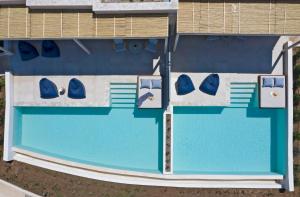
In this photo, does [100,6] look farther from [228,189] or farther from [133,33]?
[228,189]

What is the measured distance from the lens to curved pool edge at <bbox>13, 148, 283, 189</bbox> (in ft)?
68.6

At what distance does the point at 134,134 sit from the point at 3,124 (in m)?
8.31

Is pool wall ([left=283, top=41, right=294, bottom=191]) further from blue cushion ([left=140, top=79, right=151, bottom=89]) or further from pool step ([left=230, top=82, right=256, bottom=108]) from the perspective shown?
blue cushion ([left=140, top=79, right=151, bottom=89])

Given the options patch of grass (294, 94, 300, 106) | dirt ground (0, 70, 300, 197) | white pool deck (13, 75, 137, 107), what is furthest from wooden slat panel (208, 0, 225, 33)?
dirt ground (0, 70, 300, 197)

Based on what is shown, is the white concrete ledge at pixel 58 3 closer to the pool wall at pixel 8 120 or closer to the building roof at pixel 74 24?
the building roof at pixel 74 24

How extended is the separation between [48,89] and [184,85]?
332 inches

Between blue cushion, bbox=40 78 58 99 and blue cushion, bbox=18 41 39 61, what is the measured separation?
5.56ft

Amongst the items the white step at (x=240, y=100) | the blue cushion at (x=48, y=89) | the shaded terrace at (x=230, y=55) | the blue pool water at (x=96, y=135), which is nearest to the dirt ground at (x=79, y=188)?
the blue pool water at (x=96, y=135)

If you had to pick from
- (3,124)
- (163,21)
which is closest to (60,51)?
(3,124)

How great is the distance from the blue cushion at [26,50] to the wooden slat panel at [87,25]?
15.8 ft

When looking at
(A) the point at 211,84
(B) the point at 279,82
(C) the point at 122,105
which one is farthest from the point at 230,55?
(C) the point at 122,105

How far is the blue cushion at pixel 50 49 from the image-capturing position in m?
21.8

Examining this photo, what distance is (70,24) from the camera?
61.6 ft

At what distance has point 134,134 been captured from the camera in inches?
871
